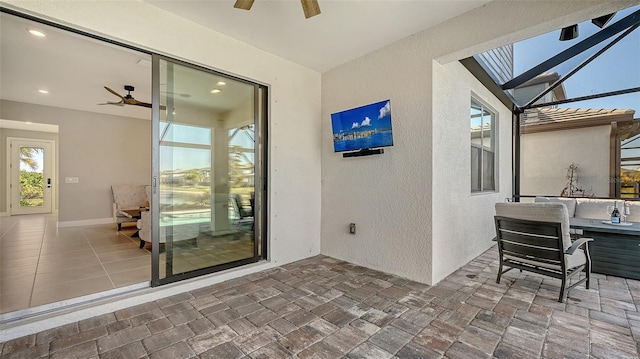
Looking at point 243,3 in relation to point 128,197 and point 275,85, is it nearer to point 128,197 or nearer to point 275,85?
point 275,85

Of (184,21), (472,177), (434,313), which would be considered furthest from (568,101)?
(184,21)

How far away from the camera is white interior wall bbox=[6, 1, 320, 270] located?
2385 millimetres

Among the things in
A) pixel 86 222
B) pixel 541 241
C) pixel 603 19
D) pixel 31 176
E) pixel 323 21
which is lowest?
pixel 86 222

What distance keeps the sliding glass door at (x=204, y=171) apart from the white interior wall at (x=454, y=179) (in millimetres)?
2199

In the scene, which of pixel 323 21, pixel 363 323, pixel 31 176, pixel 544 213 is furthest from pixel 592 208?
pixel 31 176

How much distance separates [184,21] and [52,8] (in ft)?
3.38

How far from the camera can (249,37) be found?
319cm

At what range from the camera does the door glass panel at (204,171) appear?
283 centimetres

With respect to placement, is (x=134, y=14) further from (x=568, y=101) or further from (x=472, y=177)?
(x=568, y=101)

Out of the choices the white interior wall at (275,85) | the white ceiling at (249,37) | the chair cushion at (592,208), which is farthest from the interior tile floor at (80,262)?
the chair cushion at (592,208)

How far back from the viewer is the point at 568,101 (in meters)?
4.91

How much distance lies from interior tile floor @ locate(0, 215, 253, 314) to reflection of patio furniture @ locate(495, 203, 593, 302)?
3.05 metres

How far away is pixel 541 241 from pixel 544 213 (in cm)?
28

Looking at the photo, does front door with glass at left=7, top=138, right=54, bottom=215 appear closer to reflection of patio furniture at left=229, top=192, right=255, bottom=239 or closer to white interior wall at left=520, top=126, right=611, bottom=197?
reflection of patio furniture at left=229, top=192, right=255, bottom=239
